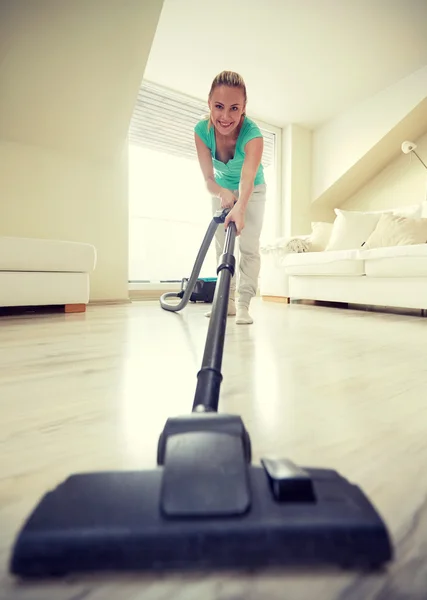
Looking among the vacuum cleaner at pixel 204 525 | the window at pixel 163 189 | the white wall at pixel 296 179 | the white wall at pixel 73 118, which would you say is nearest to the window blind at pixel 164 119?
the window at pixel 163 189

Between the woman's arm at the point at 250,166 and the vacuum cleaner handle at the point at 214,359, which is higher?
the woman's arm at the point at 250,166

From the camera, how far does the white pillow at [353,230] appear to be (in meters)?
3.54

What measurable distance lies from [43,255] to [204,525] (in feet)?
8.15

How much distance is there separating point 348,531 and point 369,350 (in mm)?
1113

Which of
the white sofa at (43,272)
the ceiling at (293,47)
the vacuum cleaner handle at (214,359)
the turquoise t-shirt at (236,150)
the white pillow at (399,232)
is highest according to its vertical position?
the ceiling at (293,47)

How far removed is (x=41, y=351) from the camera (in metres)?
1.23

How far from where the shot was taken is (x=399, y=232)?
115 inches

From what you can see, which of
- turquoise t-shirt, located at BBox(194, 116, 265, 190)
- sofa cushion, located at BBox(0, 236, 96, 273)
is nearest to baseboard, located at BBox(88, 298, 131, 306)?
sofa cushion, located at BBox(0, 236, 96, 273)

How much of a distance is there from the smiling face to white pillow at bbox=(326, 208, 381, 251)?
2285 millimetres

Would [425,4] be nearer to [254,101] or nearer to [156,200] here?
[254,101]

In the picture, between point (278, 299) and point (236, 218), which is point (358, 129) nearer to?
point (278, 299)

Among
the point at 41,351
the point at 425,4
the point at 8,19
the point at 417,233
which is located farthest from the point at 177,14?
the point at 41,351

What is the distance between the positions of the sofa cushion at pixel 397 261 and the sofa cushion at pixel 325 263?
0.09 m

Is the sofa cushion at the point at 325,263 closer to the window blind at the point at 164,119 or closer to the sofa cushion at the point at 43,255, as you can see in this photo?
the sofa cushion at the point at 43,255
